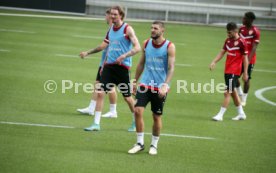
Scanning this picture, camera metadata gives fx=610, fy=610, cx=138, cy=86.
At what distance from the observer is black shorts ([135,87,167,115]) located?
1034cm

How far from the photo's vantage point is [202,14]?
122ft

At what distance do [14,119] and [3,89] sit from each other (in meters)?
3.11

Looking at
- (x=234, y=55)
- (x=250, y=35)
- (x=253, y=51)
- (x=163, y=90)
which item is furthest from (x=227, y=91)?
(x=163, y=90)

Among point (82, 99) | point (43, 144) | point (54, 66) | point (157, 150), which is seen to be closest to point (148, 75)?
point (157, 150)

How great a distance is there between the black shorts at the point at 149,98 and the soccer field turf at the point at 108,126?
806 millimetres

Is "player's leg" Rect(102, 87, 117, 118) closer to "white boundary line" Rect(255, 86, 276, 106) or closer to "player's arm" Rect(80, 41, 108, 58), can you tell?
"player's arm" Rect(80, 41, 108, 58)

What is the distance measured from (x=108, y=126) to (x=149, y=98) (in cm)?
220

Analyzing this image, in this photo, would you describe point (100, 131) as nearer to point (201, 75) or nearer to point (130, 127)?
point (130, 127)

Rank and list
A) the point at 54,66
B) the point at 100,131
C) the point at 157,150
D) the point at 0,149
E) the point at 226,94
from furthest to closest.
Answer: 1. the point at 54,66
2. the point at 226,94
3. the point at 100,131
4. the point at 157,150
5. the point at 0,149

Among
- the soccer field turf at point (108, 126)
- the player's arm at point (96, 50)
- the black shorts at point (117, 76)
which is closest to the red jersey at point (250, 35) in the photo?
the soccer field turf at point (108, 126)

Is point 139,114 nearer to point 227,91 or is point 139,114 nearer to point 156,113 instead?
point 156,113

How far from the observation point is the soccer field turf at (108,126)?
9.79 meters

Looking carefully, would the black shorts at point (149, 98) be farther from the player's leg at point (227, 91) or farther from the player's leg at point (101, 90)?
the player's leg at point (227, 91)

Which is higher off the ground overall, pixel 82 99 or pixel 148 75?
pixel 148 75
